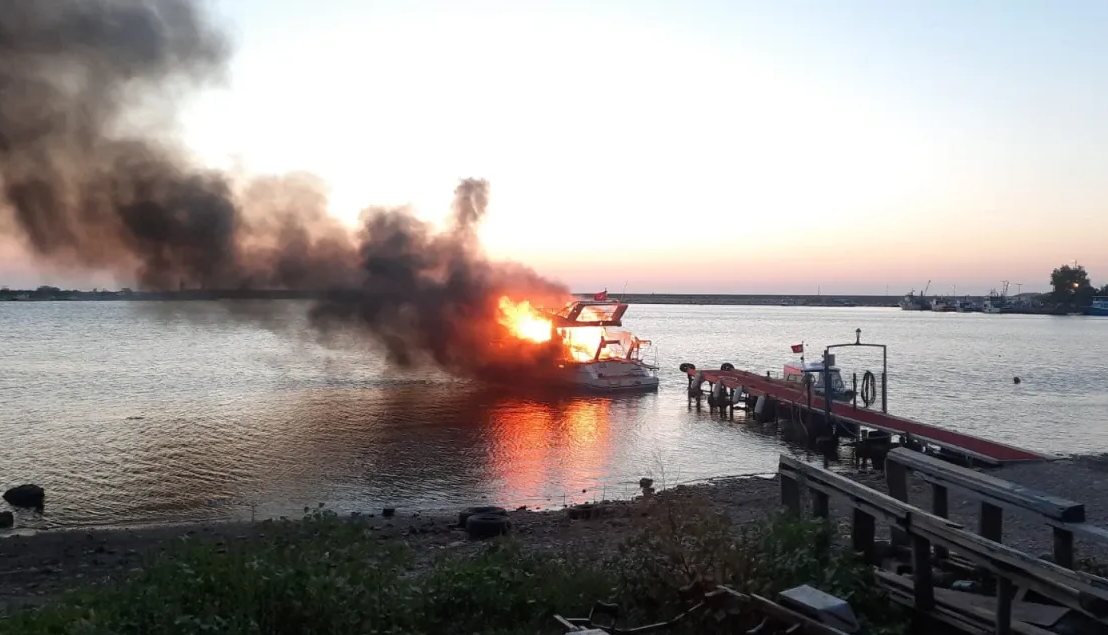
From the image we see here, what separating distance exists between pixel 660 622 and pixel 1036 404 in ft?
149

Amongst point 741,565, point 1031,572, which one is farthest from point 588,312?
point 1031,572

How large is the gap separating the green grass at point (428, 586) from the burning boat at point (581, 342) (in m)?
39.6

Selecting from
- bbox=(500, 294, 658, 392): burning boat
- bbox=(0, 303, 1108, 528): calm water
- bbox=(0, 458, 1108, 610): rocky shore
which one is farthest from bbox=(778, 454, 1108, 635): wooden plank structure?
bbox=(500, 294, 658, 392): burning boat

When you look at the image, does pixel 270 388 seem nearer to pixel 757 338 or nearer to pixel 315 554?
pixel 315 554

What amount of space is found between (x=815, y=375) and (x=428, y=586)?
3856 centimetres

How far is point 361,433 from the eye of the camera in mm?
34312

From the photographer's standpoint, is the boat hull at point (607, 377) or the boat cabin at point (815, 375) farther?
the boat hull at point (607, 377)

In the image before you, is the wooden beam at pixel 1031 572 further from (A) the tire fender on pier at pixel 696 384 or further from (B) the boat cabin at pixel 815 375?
(A) the tire fender on pier at pixel 696 384

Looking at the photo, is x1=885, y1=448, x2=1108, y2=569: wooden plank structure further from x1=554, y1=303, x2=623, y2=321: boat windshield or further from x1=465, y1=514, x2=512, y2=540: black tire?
x1=554, y1=303, x2=623, y2=321: boat windshield

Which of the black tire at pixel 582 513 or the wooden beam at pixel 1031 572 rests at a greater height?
the wooden beam at pixel 1031 572

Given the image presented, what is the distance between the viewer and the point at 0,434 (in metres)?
34.2

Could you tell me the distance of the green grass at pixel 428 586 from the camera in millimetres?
7285

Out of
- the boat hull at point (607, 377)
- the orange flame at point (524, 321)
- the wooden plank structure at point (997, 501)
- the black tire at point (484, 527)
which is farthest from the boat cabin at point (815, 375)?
the wooden plank structure at point (997, 501)

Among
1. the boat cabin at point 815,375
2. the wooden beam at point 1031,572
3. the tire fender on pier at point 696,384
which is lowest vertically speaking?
the tire fender on pier at point 696,384
